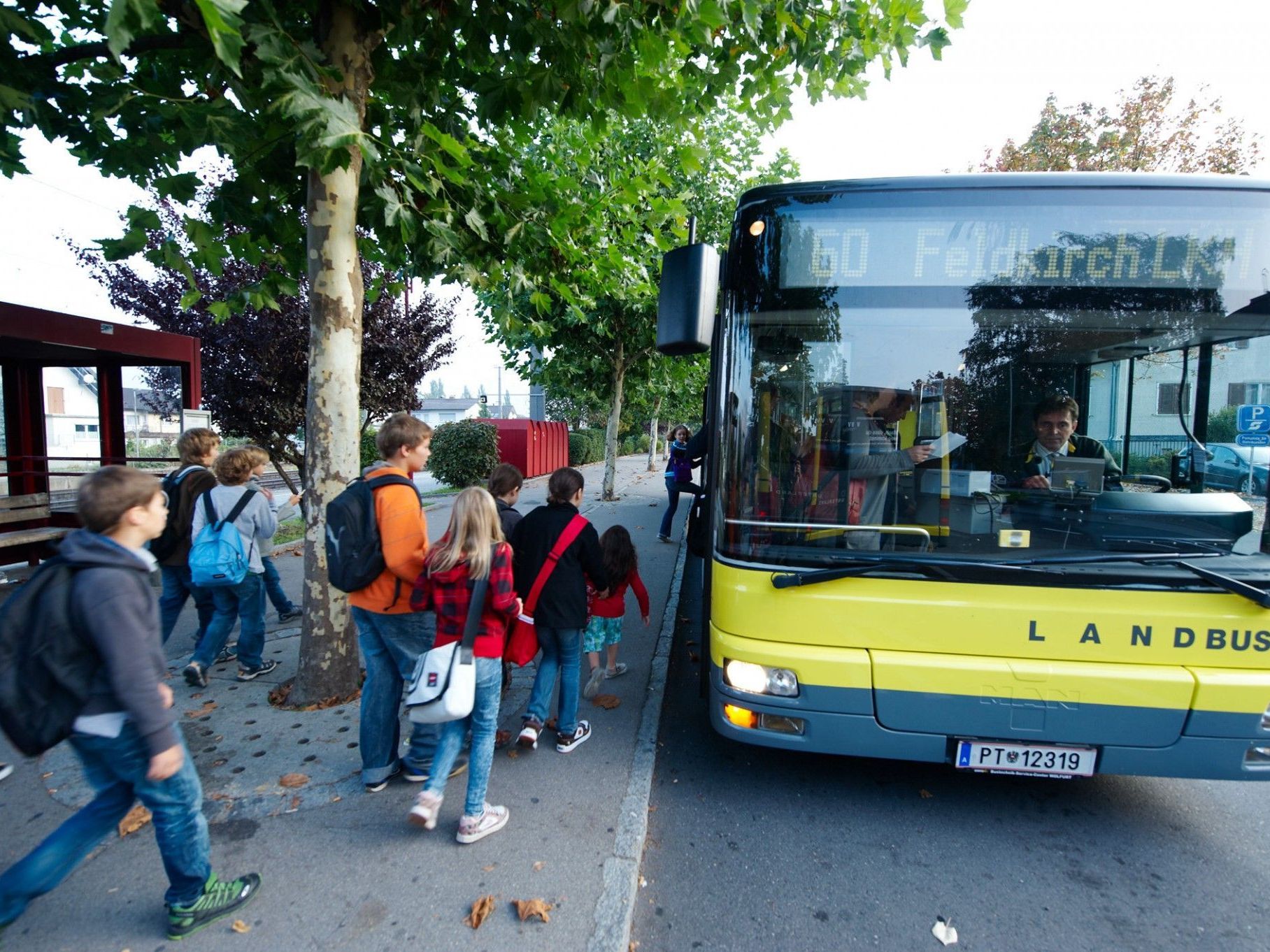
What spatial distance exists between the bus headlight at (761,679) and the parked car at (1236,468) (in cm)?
209

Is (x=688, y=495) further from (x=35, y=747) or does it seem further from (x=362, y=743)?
(x=35, y=747)

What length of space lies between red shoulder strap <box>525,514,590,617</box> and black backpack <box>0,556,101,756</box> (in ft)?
6.48

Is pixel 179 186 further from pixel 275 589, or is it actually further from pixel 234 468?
pixel 275 589

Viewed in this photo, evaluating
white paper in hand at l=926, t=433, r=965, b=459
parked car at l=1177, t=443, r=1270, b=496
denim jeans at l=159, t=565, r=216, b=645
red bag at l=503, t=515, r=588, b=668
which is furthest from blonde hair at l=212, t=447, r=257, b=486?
parked car at l=1177, t=443, r=1270, b=496

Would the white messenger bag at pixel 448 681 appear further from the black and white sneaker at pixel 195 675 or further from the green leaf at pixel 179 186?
the green leaf at pixel 179 186

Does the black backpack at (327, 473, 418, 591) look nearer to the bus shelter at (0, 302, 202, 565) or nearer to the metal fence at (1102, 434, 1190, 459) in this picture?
the metal fence at (1102, 434, 1190, 459)

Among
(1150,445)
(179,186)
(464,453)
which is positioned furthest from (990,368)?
(464,453)

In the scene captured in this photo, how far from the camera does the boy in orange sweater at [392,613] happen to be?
3.23m

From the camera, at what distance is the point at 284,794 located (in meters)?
3.40

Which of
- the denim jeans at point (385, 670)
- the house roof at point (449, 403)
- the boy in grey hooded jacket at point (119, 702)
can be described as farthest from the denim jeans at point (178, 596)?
the house roof at point (449, 403)

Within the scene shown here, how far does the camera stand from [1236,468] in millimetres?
3139

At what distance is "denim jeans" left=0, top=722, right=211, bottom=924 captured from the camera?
86.5 inches

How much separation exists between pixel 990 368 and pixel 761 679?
1.78 metres

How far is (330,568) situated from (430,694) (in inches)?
32.3
